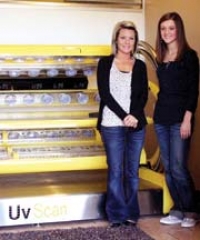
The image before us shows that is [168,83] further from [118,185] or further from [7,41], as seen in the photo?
[7,41]

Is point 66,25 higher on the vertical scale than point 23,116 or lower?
higher

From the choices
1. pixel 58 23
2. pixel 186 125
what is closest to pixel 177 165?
pixel 186 125

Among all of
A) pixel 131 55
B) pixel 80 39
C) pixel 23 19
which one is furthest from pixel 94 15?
pixel 131 55

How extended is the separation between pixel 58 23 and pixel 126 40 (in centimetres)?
112

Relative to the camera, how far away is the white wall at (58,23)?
3.92m

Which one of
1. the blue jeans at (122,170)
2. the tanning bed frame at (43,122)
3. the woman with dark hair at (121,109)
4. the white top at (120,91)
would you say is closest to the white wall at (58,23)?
the tanning bed frame at (43,122)

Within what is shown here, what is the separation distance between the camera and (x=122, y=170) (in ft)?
10.4

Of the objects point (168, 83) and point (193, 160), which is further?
point (193, 160)

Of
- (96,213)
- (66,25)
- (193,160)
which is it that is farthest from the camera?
(66,25)

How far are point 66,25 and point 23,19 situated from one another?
0.35m

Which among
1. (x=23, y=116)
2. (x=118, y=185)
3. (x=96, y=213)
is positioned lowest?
(x=96, y=213)

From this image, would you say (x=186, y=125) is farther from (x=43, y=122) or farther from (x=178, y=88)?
(x=43, y=122)

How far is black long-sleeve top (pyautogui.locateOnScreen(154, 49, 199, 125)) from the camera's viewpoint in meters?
3.01

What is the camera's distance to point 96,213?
331cm
